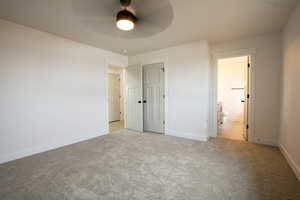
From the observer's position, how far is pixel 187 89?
354 cm

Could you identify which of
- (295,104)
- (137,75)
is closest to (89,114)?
(137,75)

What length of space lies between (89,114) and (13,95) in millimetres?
1514

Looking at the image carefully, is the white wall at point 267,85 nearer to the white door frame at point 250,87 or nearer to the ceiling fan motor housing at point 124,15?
the white door frame at point 250,87

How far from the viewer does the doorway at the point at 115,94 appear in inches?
226

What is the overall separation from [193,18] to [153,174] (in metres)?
2.55

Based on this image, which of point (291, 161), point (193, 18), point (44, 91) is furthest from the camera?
point (44, 91)

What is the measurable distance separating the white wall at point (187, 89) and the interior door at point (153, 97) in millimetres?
235

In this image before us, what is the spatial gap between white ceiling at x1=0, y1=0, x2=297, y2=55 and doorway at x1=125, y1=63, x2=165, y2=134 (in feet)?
3.59

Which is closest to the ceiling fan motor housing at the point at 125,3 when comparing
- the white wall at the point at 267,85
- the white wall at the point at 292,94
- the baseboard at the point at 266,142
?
A: the white wall at the point at 292,94

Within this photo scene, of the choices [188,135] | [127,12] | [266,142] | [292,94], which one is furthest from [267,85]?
[127,12]

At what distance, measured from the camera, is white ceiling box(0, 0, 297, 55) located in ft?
6.36

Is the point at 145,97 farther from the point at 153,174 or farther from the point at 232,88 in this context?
the point at 232,88

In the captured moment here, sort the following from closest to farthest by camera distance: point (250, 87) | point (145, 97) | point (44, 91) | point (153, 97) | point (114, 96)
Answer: point (44, 91) → point (250, 87) → point (153, 97) → point (145, 97) → point (114, 96)

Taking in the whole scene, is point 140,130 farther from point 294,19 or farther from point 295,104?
point 294,19
